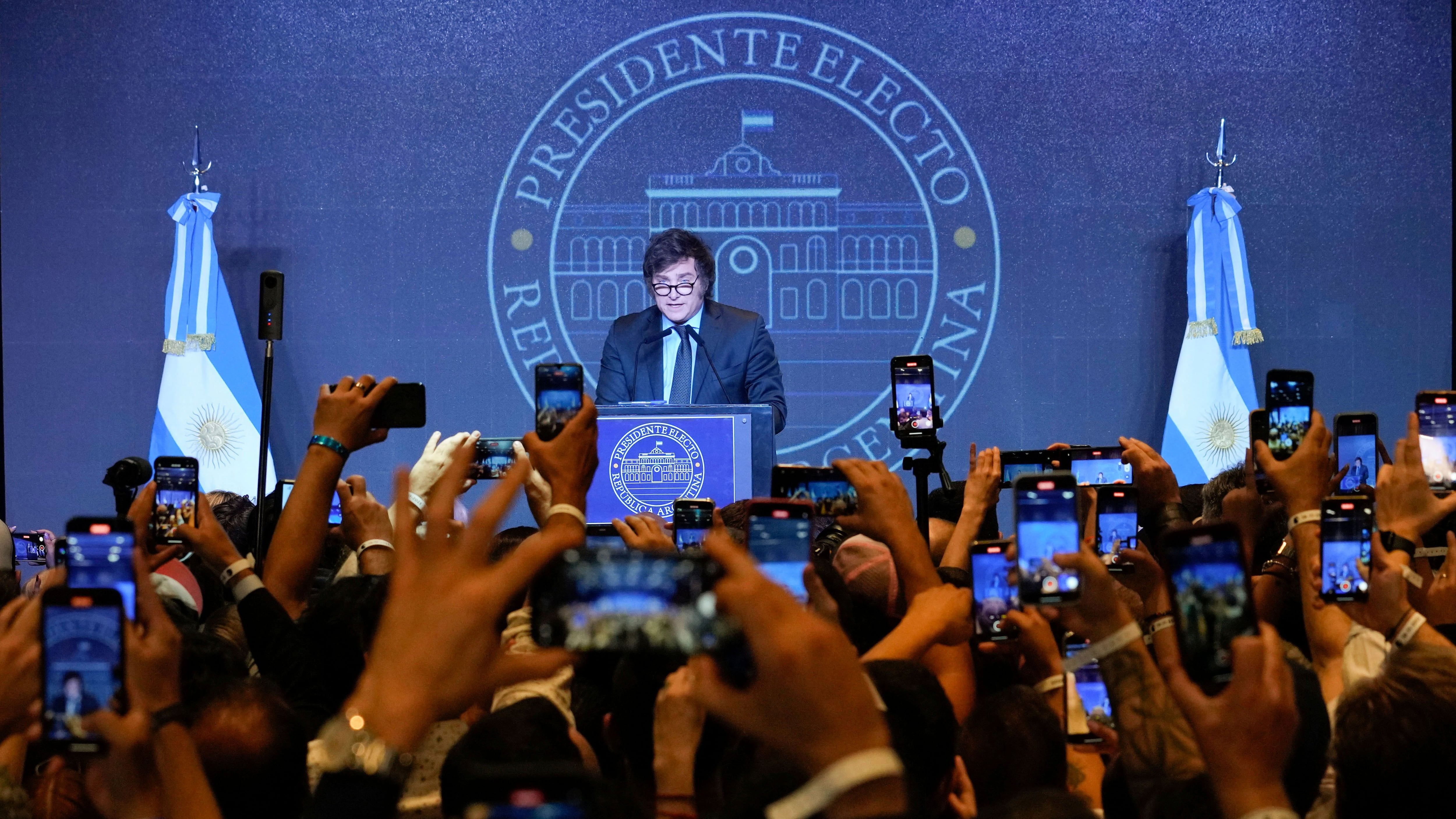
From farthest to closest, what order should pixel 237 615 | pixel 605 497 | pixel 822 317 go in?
pixel 822 317, pixel 605 497, pixel 237 615

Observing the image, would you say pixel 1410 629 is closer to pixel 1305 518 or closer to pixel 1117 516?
pixel 1305 518

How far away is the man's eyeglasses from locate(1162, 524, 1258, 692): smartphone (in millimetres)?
3777

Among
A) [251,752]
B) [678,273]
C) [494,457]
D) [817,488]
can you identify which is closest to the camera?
[251,752]

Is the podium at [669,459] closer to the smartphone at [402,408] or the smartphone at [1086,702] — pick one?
the smartphone at [402,408]

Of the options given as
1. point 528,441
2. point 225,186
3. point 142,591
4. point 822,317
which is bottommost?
point 142,591

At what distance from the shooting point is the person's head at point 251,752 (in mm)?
1353

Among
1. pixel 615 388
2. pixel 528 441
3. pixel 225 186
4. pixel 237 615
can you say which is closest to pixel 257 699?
pixel 528 441

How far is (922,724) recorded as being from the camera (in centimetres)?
137

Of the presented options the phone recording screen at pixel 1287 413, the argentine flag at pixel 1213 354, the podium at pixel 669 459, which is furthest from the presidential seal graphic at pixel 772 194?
the phone recording screen at pixel 1287 413

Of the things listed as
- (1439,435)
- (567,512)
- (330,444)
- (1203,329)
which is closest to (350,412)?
(330,444)

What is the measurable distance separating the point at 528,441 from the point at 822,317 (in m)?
4.50

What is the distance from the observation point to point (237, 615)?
88.6 inches

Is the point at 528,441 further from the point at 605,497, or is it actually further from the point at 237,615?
the point at 605,497

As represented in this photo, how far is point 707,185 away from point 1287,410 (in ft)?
12.9
